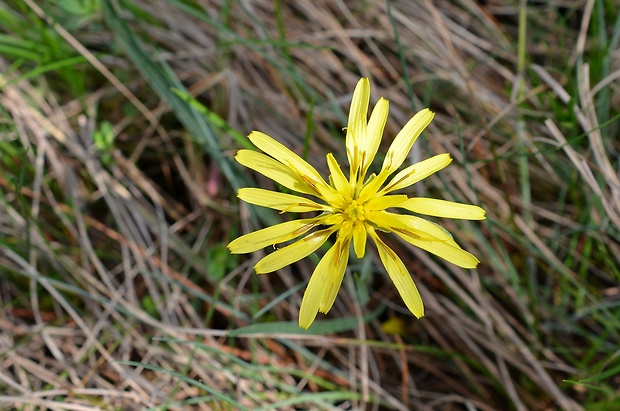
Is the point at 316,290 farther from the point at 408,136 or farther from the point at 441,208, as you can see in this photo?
the point at 408,136

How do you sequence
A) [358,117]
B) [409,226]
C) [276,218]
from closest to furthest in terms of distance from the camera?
[409,226], [358,117], [276,218]

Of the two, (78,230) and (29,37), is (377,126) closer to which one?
(78,230)

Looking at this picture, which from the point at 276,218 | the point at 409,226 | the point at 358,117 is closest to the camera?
the point at 409,226

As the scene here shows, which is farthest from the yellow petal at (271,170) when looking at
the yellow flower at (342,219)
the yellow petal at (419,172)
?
the yellow petal at (419,172)

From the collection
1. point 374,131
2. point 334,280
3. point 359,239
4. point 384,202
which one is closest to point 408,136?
point 374,131

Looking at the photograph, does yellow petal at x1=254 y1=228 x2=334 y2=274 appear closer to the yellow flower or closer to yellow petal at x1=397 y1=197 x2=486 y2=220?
the yellow flower

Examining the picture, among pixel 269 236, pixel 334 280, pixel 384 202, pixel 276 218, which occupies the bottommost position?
pixel 276 218

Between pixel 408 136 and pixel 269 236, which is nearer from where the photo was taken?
pixel 269 236

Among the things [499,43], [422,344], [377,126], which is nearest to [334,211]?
[377,126]
